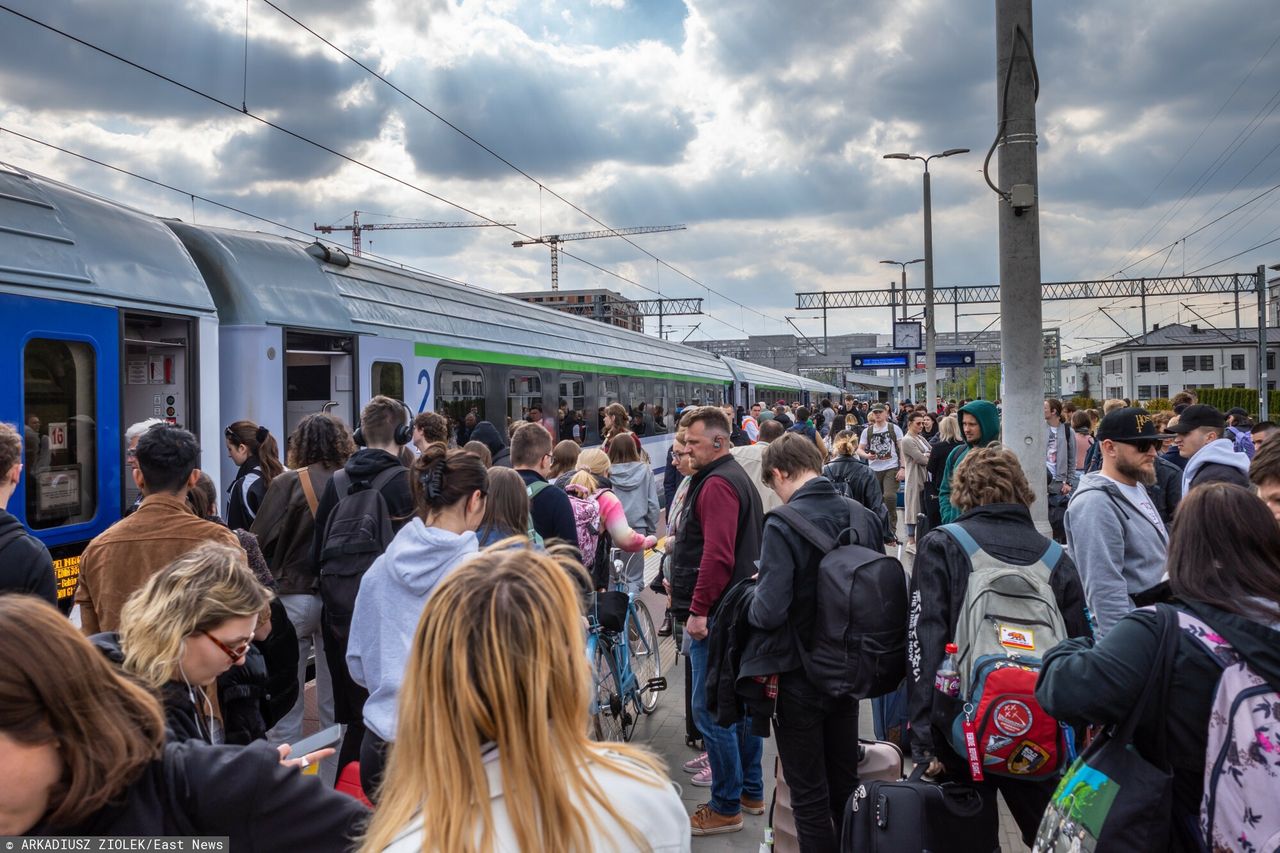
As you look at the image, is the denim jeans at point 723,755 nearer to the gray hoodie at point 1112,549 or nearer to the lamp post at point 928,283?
the gray hoodie at point 1112,549

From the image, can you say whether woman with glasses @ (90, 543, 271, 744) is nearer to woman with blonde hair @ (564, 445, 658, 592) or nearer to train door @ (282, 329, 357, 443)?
woman with blonde hair @ (564, 445, 658, 592)

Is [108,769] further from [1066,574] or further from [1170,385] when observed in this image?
[1170,385]

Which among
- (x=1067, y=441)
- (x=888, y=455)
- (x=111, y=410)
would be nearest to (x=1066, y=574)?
(x=111, y=410)

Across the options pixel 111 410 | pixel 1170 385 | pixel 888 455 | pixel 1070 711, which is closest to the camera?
pixel 1070 711

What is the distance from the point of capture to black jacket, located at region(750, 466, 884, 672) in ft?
11.8

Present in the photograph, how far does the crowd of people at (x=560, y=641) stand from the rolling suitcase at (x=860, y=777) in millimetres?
182

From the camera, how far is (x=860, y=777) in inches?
151

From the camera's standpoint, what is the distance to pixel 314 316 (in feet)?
26.2

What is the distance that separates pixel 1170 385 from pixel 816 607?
8529 centimetres

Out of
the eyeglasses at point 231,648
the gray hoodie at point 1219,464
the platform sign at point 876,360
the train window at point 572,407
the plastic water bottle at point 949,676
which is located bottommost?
the plastic water bottle at point 949,676

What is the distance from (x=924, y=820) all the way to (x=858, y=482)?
3845 millimetres

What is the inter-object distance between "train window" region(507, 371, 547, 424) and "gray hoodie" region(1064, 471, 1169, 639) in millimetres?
8949

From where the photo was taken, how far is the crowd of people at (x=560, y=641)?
4.77 feet

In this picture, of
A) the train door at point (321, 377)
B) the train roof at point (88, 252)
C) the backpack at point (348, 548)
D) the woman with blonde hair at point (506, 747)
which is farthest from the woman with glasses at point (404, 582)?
the train door at point (321, 377)
